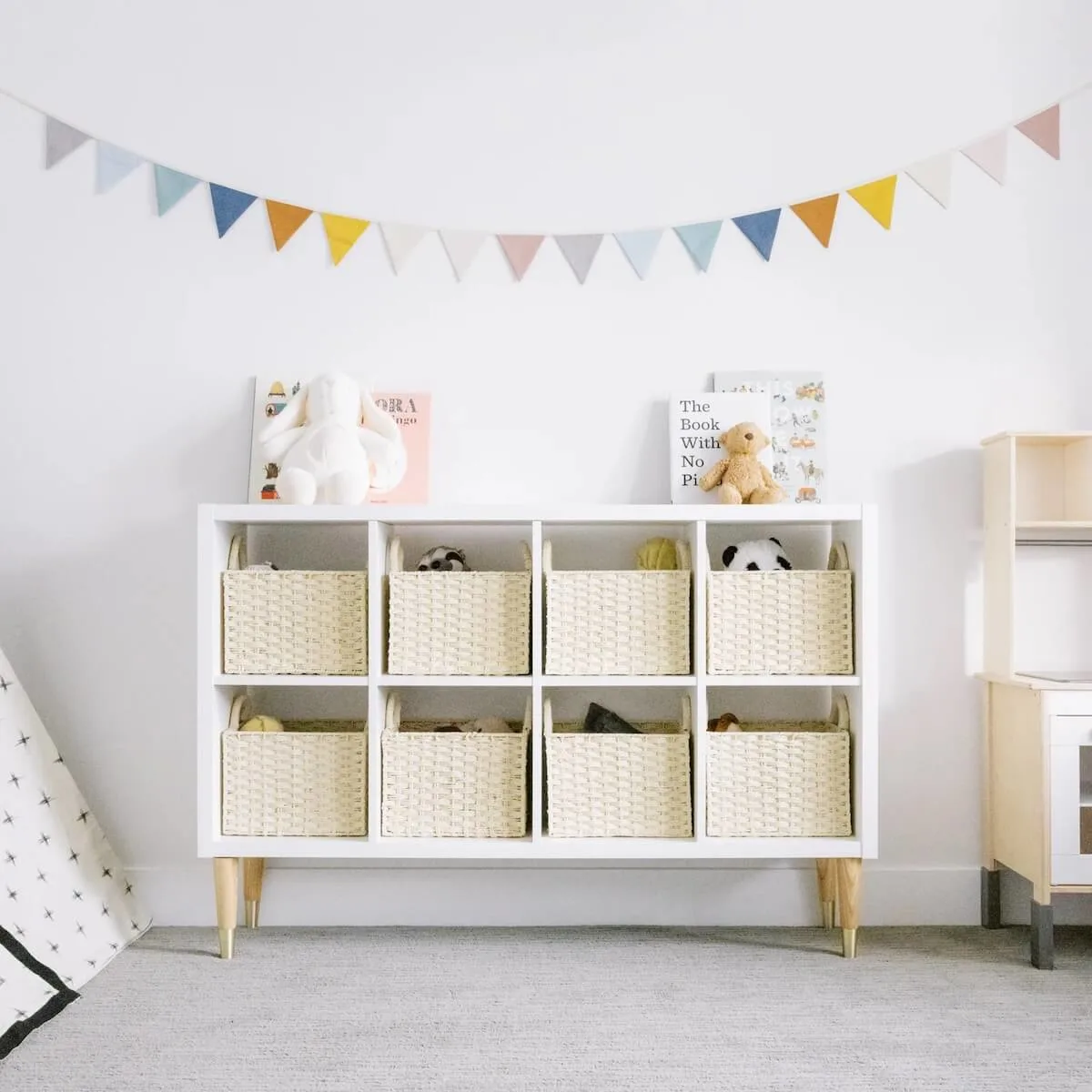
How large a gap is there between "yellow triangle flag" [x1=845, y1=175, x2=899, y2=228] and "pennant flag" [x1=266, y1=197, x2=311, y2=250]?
125 centimetres

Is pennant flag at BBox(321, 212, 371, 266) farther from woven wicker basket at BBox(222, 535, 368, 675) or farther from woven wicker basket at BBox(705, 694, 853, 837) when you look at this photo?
woven wicker basket at BBox(705, 694, 853, 837)

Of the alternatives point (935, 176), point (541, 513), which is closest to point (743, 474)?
point (541, 513)

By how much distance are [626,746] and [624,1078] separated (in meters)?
0.63

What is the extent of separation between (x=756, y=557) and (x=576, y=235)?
853mm

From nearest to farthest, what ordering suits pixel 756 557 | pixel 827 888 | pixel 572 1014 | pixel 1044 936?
pixel 572 1014
pixel 1044 936
pixel 756 557
pixel 827 888

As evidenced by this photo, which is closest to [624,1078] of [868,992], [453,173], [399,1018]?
[399,1018]

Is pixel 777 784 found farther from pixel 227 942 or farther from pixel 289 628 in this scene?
pixel 227 942

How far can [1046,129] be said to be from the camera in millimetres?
2285

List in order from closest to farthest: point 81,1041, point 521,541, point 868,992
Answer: point 81,1041 < point 868,992 < point 521,541

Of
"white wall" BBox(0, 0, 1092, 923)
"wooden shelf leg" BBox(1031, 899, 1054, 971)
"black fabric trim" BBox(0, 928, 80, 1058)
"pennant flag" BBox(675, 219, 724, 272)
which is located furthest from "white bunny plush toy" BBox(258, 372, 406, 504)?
"wooden shelf leg" BBox(1031, 899, 1054, 971)

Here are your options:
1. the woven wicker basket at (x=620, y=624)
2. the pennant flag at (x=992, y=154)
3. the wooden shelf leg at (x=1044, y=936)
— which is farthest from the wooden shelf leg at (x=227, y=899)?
the pennant flag at (x=992, y=154)

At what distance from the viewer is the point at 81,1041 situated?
65.2 inches

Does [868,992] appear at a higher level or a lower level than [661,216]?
lower

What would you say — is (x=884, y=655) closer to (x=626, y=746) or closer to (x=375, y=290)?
(x=626, y=746)
